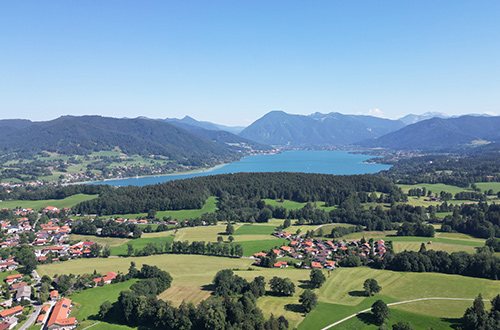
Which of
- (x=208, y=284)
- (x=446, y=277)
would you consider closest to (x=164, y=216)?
(x=208, y=284)

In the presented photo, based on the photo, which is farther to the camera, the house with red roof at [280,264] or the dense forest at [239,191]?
the dense forest at [239,191]

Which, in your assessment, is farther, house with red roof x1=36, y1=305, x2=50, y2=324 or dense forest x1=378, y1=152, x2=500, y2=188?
dense forest x1=378, y1=152, x2=500, y2=188

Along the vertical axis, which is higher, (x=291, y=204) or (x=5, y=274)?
(x=291, y=204)

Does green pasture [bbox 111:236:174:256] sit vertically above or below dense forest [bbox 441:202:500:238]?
below

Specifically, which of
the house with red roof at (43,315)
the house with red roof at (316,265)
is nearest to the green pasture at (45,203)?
the house with red roof at (43,315)

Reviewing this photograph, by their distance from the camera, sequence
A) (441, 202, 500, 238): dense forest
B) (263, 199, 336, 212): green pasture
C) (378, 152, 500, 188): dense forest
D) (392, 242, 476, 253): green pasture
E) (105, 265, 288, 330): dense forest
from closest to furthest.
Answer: (105, 265, 288, 330): dense forest < (392, 242, 476, 253): green pasture < (441, 202, 500, 238): dense forest < (263, 199, 336, 212): green pasture < (378, 152, 500, 188): dense forest

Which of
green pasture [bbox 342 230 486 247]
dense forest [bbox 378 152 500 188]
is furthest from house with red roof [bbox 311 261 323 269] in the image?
dense forest [bbox 378 152 500 188]

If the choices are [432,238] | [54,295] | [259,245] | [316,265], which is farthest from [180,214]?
[432,238]

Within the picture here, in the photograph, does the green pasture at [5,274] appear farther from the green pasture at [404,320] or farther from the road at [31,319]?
the green pasture at [404,320]

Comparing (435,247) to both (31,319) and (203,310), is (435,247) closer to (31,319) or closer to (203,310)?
(203,310)

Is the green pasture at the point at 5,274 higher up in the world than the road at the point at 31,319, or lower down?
lower down

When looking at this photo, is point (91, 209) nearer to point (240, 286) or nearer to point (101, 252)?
→ point (101, 252)

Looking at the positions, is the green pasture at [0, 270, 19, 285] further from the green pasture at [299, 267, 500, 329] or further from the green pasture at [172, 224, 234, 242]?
the green pasture at [299, 267, 500, 329]
